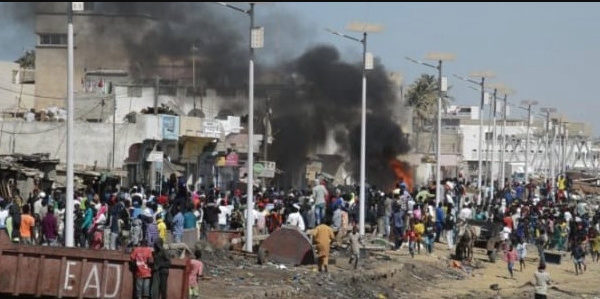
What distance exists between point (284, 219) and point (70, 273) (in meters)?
13.7

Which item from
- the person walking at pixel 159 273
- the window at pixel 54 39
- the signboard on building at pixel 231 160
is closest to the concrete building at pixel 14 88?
the window at pixel 54 39

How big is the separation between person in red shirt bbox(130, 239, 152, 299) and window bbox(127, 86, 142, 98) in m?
32.3

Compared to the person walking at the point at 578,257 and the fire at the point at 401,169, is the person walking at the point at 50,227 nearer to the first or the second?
the person walking at the point at 578,257

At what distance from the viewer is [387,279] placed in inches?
1182

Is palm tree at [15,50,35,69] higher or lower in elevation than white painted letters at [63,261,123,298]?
higher

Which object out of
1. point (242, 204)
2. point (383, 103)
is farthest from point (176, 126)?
point (383, 103)

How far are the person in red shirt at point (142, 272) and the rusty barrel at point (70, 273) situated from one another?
158 mm

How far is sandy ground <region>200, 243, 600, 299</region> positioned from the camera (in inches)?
1007

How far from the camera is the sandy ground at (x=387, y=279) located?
25.6 meters

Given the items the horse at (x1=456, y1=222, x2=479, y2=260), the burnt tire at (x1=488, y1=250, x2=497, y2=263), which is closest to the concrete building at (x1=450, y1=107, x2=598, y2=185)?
the burnt tire at (x1=488, y1=250, x2=497, y2=263)

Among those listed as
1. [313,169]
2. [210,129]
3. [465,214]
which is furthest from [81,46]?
[465,214]

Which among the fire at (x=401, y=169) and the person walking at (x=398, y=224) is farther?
the fire at (x=401, y=169)

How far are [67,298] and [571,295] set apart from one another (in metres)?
17.4

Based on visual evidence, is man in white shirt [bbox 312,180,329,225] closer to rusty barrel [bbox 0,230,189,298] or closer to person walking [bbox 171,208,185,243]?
person walking [bbox 171,208,185,243]
